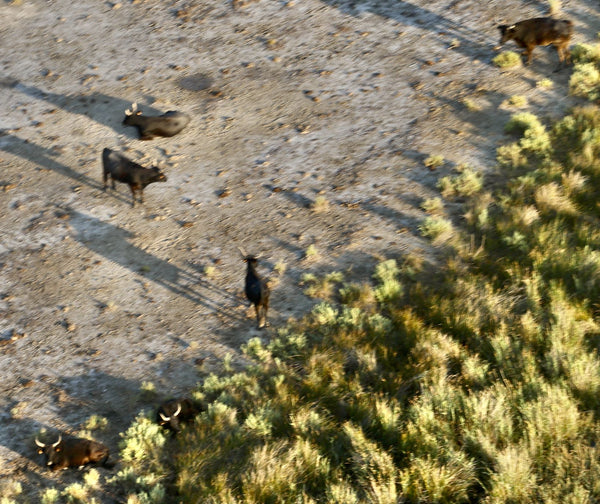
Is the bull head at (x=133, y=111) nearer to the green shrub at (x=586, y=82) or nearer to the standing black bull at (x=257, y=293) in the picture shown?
the standing black bull at (x=257, y=293)

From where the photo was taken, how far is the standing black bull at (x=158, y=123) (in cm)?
1517

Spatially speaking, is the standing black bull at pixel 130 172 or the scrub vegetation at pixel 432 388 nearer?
the scrub vegetation at pixel 432 388

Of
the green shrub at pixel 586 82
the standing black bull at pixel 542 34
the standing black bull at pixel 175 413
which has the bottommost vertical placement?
the standing black bull at pixel 175 413

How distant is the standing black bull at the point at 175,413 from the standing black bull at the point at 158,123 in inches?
282

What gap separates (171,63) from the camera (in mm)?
Answer: 17578

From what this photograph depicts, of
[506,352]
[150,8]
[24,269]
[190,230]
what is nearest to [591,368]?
[506,352]

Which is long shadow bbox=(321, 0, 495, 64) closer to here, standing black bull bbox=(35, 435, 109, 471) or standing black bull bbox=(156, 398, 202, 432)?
standing black bull bbox=(156, 398, 202, 432)

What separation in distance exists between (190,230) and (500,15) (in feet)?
31.7

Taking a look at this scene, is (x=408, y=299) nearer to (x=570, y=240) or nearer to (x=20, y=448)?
(x=570, y=240)

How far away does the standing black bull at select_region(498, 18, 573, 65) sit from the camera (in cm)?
1542

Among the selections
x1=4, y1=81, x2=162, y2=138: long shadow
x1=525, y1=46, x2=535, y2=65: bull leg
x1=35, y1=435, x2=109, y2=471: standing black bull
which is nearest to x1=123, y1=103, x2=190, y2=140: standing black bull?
x1=4, y1=81, x2=162, y2=138: long shadow

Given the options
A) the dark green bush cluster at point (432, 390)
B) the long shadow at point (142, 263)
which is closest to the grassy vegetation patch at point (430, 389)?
the dark green bush cluster at point (432, 390)

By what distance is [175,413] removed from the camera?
9523 mm

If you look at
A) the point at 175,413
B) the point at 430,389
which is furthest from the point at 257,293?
the point at 430,389
